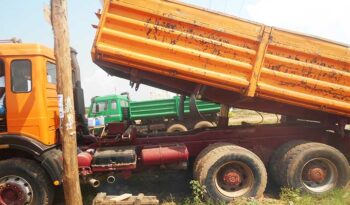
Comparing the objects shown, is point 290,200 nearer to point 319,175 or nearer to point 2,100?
point 319,175

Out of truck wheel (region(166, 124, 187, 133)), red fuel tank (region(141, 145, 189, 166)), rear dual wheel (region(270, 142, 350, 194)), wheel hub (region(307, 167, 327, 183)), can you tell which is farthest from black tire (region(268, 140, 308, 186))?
truck wheel (region(166, 124, 187, 133))

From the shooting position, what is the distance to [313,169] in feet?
18.5

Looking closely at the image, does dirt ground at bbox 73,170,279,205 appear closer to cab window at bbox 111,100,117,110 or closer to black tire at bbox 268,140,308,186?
black tire at bbox 268,140,308,186

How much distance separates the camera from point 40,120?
4844 millimetres

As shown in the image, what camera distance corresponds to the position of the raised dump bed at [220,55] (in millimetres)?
4852

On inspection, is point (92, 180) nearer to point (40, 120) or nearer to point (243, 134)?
point (40, 120)

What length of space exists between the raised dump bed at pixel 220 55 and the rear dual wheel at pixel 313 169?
71cm

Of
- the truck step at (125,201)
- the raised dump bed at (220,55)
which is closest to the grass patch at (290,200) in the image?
the truck step at (125,201)

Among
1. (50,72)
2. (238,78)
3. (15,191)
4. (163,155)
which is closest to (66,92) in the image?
(50,72)

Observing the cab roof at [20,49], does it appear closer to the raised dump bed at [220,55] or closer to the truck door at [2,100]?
the truck door at [2,100]

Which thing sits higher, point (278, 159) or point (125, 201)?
point (278, 159)

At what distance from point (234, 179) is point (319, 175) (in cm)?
156

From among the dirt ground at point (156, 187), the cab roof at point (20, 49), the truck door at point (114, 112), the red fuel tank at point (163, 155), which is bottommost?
the dirt ground at point (156, 187)

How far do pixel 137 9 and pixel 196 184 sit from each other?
2.85 meters
